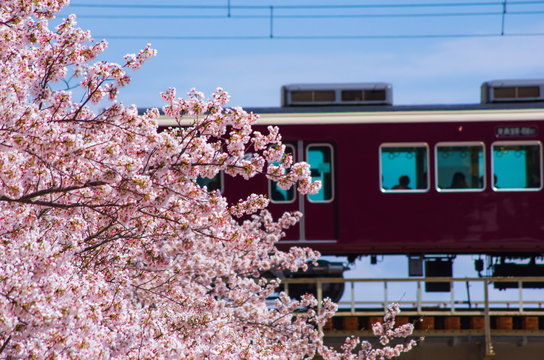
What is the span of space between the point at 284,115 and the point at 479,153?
127 inches

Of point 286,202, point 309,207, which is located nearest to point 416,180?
point 309,207

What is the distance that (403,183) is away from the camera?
40.2ft

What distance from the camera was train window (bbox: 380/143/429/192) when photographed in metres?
12.2

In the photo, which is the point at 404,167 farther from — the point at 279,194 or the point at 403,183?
the point at 279,194

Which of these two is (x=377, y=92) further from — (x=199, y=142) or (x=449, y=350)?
(x=199, y=142)

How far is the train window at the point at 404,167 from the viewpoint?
12.2 meters

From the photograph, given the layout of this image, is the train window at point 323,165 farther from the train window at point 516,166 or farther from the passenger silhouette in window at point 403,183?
the train window at point 516,166

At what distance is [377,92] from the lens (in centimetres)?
1280

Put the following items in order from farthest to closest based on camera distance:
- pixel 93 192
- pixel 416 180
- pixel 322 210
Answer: pixel 322 210 → pixel 416 180 → pixel 93 192

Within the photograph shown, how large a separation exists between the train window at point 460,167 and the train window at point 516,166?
24 cm

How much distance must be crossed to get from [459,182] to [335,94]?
2.52m

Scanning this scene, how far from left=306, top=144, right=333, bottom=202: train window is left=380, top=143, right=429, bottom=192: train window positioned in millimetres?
842

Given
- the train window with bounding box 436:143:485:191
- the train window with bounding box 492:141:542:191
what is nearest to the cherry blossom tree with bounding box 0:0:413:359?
the train window with bounding box 436:143:485:191

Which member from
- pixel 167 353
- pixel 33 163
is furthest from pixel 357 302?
pixel 33 163
